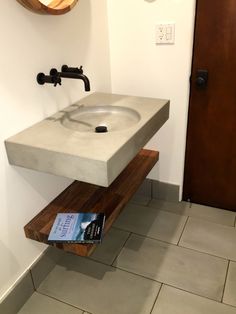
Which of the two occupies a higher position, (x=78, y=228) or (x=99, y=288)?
(x=78, y=228)

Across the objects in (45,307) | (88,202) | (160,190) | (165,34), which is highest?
(165,34)

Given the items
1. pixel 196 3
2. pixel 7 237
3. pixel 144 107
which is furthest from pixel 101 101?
pixel 7 237

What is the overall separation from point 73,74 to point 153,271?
1.14 m

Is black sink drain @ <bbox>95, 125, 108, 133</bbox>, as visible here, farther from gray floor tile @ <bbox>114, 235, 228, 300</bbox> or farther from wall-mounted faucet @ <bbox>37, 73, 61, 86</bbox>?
gray floor tile @ <bbox>114, 235, 228, 300</bbox>

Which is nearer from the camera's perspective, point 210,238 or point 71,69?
point 71,69

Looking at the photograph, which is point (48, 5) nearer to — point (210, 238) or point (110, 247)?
point (110, 247)

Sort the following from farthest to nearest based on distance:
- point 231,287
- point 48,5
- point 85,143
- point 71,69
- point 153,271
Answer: point 153,271, point 231,287, point 71,69, point 48,5, point 85,143

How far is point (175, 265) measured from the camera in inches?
68.2

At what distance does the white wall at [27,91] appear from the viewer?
4.12 feet

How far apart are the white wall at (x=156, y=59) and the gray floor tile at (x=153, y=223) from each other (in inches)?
12.3

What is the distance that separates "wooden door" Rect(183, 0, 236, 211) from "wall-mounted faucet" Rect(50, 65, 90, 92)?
0.77m

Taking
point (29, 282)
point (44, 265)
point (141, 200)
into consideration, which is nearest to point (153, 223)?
point (141, 200)

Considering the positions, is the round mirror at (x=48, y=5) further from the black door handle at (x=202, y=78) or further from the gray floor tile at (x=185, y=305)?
the gray floor tile at (x=185, y=305)

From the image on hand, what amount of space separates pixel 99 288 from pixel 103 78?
127cm
